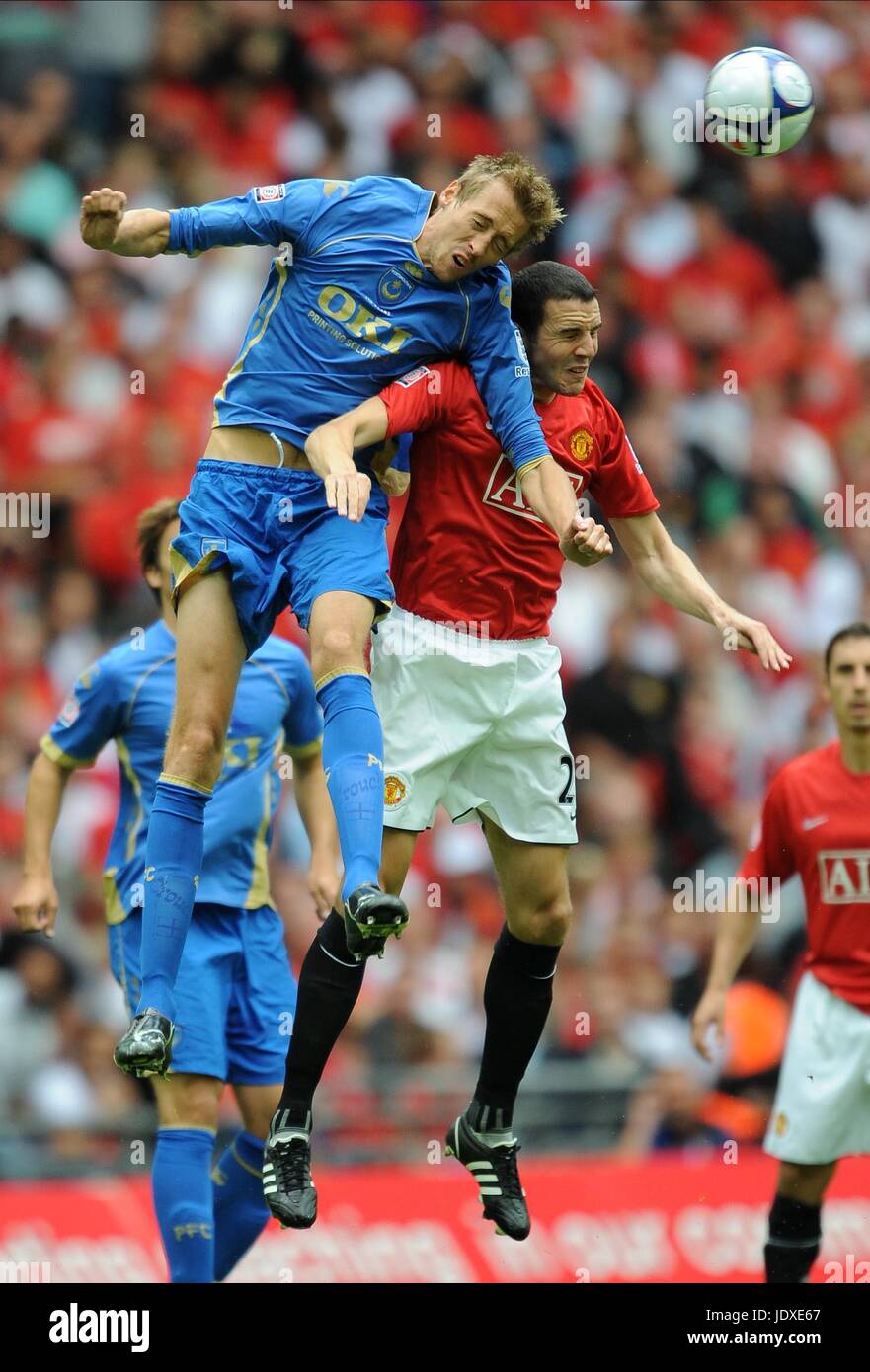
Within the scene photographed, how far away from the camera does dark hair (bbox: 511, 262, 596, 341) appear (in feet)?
20.8

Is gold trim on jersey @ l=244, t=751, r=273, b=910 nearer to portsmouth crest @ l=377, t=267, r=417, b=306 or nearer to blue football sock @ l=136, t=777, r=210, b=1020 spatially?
blue football sock @ l=136, t=777, r=210, b=1020

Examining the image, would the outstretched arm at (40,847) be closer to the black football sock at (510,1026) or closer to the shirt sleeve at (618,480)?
the black football sock at (510,1026)

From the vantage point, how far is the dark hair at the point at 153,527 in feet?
23.3

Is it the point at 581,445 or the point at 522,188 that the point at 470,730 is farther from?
the point at 522,188

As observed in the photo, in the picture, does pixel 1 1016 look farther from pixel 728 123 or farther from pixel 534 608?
pixel 728 123

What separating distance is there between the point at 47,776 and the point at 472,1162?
203cm

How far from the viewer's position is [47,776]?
7.26 metres

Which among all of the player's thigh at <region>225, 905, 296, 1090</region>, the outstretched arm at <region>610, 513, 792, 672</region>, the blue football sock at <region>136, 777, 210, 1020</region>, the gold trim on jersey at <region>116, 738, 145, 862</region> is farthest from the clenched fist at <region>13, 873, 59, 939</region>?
the outstretched arm at <region>610, 513, 792, 672</region>

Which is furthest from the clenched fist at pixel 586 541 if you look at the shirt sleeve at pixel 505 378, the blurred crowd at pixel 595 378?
the blurred crowd at pixel 595 378

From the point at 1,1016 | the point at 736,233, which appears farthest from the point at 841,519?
the point at 1,1016

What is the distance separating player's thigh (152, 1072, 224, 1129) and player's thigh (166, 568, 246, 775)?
1.43m

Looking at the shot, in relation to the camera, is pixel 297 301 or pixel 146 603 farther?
pixel 146 603

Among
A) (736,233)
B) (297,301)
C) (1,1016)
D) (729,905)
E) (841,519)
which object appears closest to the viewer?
(297,301)

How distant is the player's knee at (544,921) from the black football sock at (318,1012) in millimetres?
693
